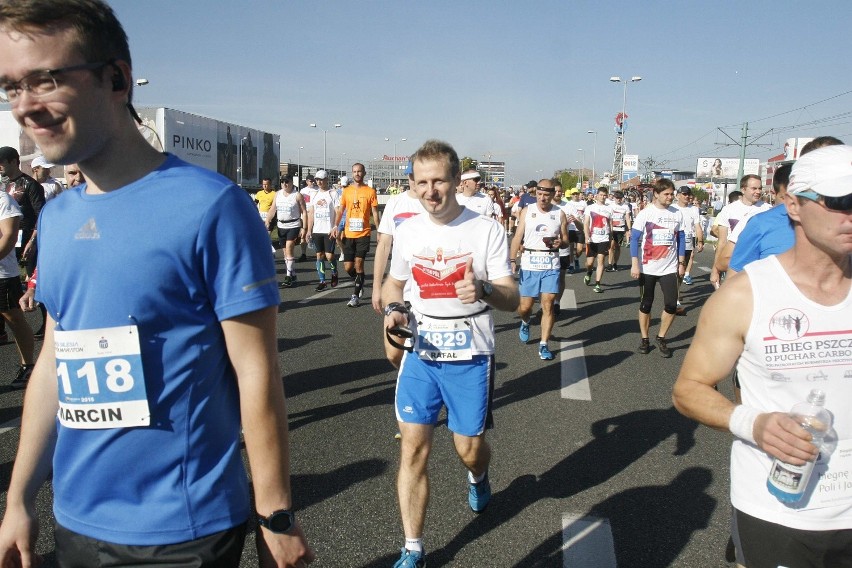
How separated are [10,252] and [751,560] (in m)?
6.60

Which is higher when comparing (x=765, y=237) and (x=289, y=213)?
(x=765, y=237)

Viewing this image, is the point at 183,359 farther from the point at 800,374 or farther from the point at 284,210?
the point at 284,210

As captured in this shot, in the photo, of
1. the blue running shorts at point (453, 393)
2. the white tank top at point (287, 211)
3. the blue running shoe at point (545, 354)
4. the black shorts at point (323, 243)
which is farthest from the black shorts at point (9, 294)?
the white tank top at point (287, 211)

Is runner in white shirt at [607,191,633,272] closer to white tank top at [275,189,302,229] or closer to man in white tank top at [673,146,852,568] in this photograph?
white tank top at [275,189,302,229]

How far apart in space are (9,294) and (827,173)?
22.5 ft

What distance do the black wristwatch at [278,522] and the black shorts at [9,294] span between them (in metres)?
5.98

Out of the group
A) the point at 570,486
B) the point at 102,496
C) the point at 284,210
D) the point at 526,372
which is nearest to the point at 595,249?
the point at 284,210

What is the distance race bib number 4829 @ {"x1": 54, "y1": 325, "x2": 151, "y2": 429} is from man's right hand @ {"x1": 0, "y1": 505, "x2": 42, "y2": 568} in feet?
0.98

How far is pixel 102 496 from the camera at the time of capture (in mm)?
1639

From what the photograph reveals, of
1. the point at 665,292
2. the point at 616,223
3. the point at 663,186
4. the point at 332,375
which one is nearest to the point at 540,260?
the point at 665,292

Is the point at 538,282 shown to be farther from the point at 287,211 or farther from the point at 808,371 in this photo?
the point at 287,211

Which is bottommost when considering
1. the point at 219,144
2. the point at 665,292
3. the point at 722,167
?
the point at 665,292

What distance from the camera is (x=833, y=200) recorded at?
1938 millimetres

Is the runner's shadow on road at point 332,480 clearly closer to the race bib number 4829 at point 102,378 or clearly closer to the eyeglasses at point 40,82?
the race bib number 4829 at point 102,378
